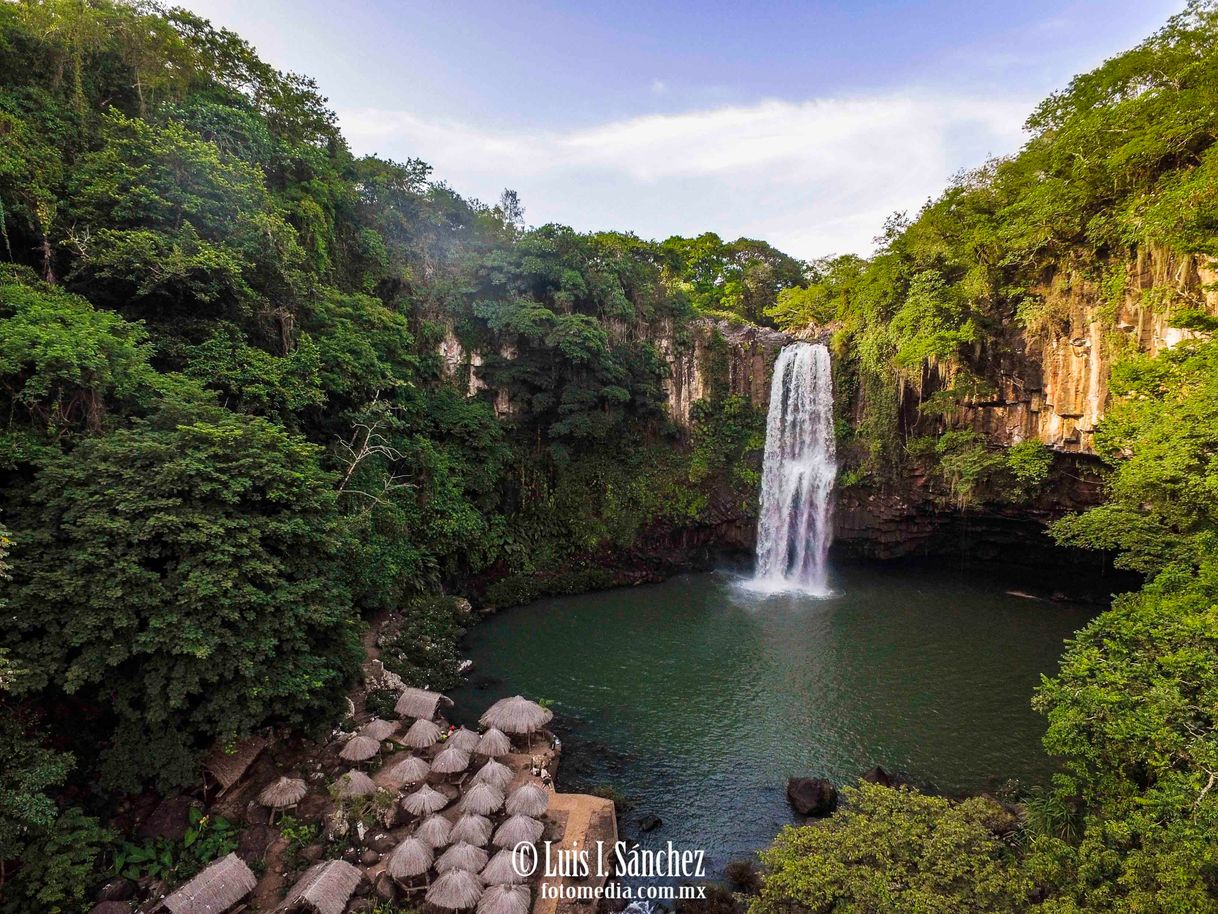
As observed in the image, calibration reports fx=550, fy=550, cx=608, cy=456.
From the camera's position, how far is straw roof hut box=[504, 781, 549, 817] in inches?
351

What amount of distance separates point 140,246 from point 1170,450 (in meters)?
19.9

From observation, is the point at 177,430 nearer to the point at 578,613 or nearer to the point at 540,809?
the point at 540,809

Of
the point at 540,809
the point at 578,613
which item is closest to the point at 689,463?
the point at 578,613

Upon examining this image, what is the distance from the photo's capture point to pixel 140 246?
11227 mm

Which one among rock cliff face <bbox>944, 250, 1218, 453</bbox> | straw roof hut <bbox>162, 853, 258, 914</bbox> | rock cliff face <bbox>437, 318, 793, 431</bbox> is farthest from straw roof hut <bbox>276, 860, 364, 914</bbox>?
rock cliff face <bbox>437, 318, 793, 431</bbox>

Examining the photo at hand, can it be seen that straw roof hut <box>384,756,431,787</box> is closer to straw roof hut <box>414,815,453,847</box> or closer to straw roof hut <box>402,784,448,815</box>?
straw roof hut <box>402,784,448,815</box>

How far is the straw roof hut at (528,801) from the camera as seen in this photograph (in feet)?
29.2

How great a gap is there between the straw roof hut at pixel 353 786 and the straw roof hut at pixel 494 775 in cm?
173

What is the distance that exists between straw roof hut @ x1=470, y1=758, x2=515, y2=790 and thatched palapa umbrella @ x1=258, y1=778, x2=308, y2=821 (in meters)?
2.77

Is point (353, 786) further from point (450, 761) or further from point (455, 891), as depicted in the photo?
point (455, 891)

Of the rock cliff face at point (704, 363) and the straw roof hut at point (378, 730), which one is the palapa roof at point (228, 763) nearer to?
the straw roof hut at point (378, 730)

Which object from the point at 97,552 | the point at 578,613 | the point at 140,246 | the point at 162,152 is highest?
the point at 162,152

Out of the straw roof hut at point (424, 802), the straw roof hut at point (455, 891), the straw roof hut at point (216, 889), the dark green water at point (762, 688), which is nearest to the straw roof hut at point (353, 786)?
the straw roof hut at point (424, 802)

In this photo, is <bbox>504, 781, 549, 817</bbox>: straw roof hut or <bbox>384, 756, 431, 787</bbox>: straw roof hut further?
<bbox>384, 756, 431, 787</bbox>: straw roof hut
